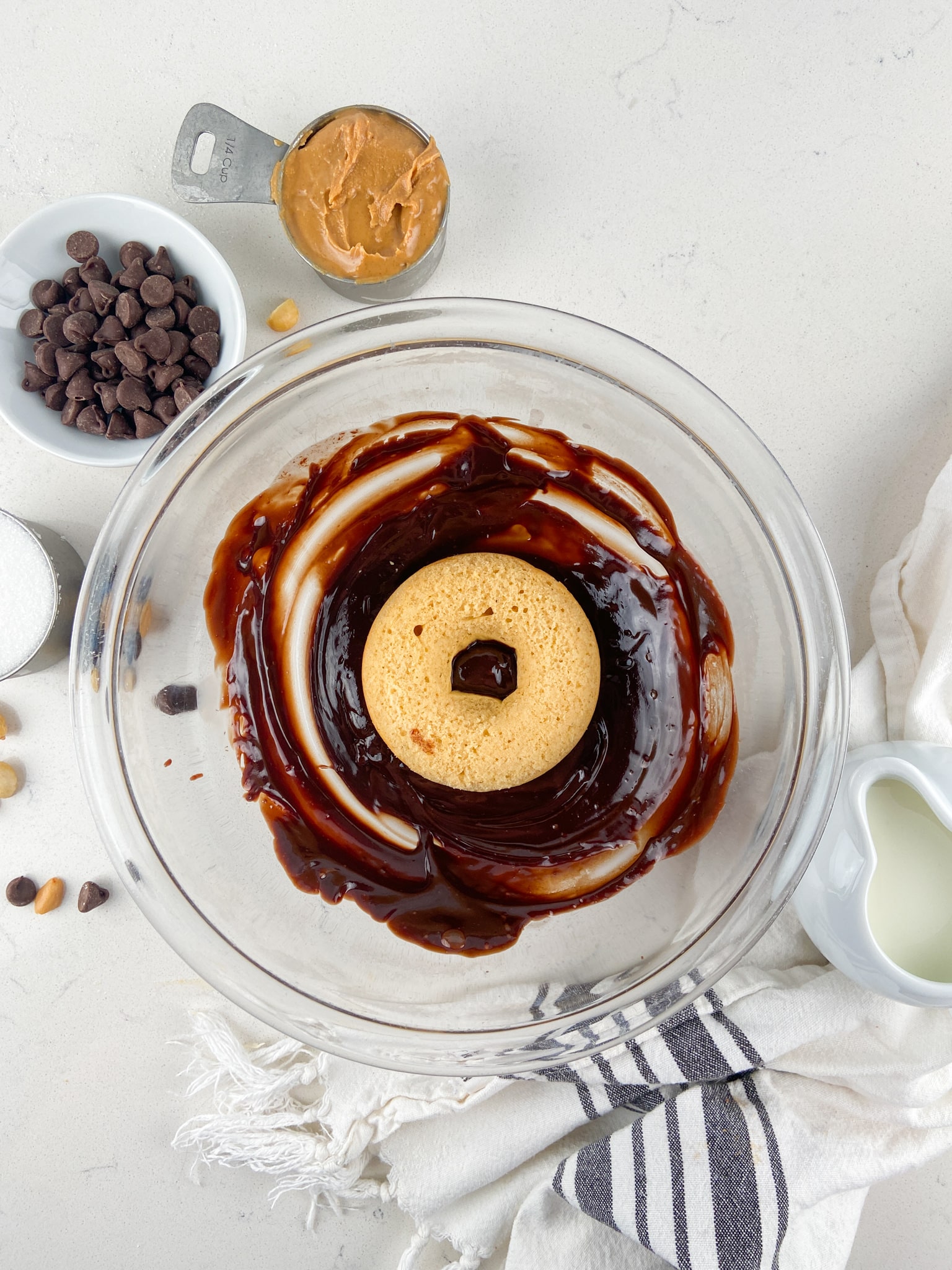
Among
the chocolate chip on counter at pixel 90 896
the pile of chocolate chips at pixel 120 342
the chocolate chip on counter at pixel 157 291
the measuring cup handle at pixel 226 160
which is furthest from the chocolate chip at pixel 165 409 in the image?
the chocolate chip on counter at pixel 90 896

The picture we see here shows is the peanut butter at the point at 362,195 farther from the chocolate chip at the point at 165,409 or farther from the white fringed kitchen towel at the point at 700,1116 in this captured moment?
the white fringed kitchen towel at the point at 700,1116

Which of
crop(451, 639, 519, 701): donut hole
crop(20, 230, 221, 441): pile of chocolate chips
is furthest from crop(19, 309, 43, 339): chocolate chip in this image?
crop(451, 639, 519, 701): donut hole

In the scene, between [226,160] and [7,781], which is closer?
[226,160]

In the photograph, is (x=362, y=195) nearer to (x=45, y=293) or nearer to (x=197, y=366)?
(x=197, y=366)

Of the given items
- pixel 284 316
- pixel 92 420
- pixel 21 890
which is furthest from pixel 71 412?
pixel 21 890

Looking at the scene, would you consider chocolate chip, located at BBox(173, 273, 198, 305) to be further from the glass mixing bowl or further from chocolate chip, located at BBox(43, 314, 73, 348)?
the glass mixing bowl

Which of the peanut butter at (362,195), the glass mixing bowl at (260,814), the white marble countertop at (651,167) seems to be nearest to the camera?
the glass mixing bowl at (260,814)
